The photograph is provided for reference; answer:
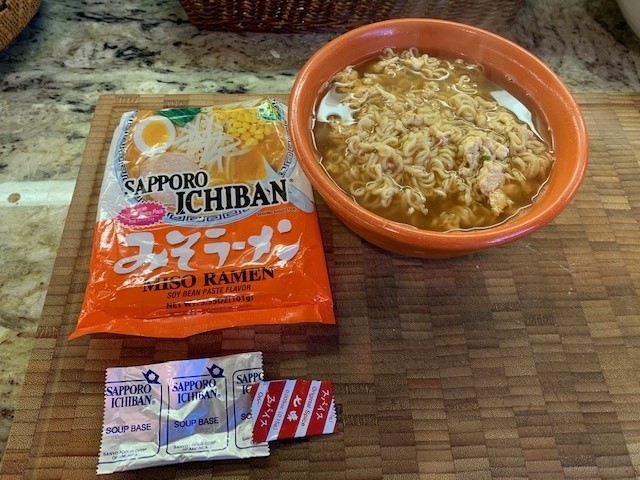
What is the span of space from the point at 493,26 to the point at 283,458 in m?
1.47

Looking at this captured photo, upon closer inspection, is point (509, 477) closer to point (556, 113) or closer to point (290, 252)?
point (290, 252)

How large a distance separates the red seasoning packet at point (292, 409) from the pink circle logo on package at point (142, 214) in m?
0.44

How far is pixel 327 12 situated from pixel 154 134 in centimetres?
72

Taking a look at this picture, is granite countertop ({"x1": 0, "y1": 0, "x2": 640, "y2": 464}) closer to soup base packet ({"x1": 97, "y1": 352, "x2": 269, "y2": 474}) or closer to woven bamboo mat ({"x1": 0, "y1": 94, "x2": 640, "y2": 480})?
woven bamboo mat ({"x1": 0, "y1": 94, "x2": 640, "y2": 480})

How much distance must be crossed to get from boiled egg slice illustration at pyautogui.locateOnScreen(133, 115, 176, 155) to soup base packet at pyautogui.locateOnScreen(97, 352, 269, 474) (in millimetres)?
534

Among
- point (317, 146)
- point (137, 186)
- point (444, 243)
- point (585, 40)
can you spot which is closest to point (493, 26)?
point (585, 40)

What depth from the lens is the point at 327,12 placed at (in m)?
1.68

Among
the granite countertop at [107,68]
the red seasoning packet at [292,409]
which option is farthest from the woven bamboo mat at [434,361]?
the granite countertop at [107,68]

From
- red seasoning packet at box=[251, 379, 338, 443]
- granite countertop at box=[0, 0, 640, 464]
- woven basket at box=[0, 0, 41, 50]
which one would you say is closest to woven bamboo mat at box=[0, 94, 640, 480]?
red seasoning packet at box=[251, 379, 338, 443]

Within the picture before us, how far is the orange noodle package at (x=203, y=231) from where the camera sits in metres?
1.11

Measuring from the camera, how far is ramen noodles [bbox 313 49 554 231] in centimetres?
115

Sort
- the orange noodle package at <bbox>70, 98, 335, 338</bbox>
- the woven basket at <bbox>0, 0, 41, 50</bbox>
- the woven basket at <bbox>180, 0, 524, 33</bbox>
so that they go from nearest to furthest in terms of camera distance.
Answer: the orange noodle package at <bbox>70, 98, 335, 338</bbox> → the woven basket at <bbox>0, 0, 41, 50</bbox> → the woven basket at <bbox>180, 0, 524, 33</bbox>

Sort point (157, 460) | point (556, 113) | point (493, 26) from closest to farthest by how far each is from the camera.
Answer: point (157, 460), point (556, 113), point (493, 26)

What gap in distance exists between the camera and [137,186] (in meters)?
1.25
